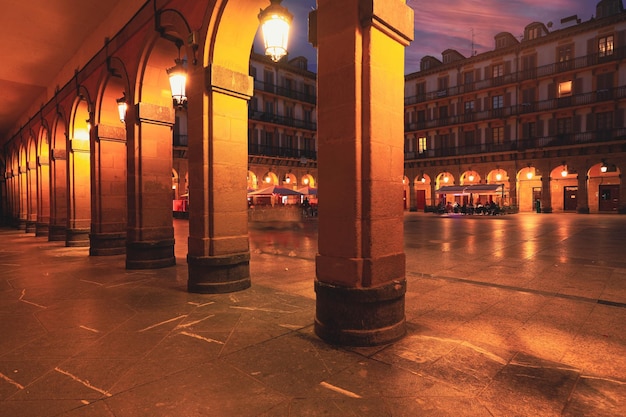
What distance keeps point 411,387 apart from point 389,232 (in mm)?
1451

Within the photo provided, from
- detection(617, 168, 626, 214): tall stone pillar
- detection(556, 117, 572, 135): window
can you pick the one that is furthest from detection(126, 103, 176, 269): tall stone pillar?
detection(556, 117, 572, 135): window

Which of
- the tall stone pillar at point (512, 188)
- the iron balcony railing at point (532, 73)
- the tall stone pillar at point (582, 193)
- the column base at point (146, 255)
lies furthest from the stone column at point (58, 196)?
the tall stone pillar at point (582, 193)

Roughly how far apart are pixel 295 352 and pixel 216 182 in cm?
301

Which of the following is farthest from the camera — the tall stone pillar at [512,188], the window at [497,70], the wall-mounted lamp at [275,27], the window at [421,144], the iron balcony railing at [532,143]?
the window at [421,144]

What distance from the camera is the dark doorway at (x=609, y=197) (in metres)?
29.8

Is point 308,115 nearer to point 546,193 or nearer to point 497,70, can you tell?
point 497,70

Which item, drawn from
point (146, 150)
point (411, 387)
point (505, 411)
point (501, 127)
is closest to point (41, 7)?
point (146, 150)

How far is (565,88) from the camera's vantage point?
30516 millimetres

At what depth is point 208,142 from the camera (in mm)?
5473

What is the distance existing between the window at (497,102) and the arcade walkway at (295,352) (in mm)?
31410

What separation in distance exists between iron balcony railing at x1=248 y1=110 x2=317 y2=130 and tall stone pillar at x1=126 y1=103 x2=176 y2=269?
26.5 metres

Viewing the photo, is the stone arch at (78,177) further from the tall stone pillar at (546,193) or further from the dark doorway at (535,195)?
the dark doorway at (535,195)

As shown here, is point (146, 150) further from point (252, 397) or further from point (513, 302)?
point (513, 302)

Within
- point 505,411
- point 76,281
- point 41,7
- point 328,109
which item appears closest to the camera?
point 505,411
